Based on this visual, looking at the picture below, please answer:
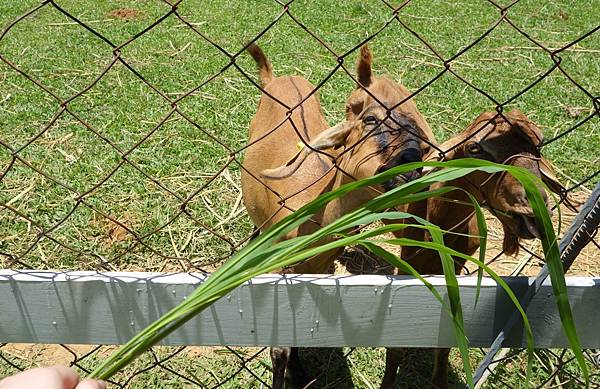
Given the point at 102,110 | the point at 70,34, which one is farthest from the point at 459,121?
the point at 70,34

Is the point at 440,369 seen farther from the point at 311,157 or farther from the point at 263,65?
the point at 263,65

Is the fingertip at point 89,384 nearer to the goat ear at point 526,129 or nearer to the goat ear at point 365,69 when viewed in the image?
the goat ear at point 526,129

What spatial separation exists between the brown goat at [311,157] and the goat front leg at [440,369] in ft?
2.11

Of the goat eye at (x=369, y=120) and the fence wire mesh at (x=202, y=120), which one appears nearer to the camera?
the goat eye at (x=369, y=120)

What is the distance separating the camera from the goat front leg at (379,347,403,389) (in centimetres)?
273

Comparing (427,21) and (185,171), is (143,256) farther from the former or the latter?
(427,21)

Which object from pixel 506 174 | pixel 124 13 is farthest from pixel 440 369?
pixel 124 13

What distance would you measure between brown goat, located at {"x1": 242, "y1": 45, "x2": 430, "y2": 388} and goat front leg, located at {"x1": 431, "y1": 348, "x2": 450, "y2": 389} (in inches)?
25.4

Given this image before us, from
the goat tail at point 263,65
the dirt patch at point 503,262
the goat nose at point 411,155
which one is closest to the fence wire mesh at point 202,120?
the dirt patch at point 503,262

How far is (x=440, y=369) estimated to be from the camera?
281cm

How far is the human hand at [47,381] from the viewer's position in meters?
1.11

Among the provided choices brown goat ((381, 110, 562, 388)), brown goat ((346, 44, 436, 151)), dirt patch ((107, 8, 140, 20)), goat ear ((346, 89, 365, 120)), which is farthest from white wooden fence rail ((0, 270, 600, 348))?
dirt patch ((107, 8, 140, 20))

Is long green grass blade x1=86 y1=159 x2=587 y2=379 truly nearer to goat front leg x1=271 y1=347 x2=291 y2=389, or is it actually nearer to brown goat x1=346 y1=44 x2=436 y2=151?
brown goat x1=346 y1=44 x2=436 y2=151

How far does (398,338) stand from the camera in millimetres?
1477
